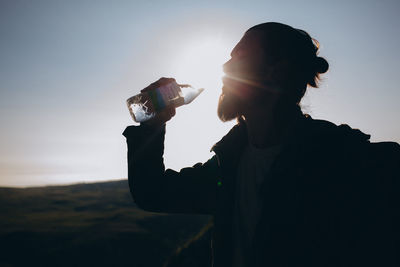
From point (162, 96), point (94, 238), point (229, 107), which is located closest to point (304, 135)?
point (229, 107)

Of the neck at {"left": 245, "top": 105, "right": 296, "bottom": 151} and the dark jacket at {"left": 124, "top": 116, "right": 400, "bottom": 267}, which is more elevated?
the neck at {"left": 245, "top": 105, "right": 296, "bottom": 151}

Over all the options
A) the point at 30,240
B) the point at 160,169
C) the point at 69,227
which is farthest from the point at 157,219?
the point at 160,169

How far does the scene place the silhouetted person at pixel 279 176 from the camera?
1.59 meters

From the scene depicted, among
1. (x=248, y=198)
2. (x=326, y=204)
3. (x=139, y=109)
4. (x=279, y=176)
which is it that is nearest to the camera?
(x=326, y=204)

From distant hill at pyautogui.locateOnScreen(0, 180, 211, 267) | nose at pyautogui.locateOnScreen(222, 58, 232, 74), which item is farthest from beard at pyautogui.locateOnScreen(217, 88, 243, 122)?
distant hill at pyautogui.locateOnScreen(0, 180, 211, 267)

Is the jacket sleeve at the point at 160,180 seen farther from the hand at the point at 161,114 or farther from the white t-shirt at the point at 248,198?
the white t-shirt at the point at 248,198

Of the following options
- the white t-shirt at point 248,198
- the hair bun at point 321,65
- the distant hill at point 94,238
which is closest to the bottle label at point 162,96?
the white t-shirt at point 248,198

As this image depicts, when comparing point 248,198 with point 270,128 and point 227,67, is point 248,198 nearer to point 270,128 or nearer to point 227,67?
point 270,128

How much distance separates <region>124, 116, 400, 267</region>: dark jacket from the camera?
1.56m

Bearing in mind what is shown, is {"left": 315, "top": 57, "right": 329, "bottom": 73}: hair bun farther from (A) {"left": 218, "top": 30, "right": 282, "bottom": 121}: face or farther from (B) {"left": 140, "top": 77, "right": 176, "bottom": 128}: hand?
(B) {"left": 140, "top": 77, "right": 176, "bottom": 128}: hand

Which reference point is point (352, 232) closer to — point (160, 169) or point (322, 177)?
point (322, 177)

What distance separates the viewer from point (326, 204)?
1.67 metres

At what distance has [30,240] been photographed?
2559 centimetres

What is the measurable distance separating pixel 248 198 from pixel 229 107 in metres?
1.02
